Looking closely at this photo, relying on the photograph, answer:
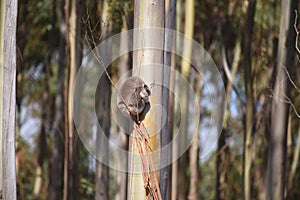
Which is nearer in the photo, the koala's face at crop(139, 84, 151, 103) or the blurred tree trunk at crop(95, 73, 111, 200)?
the koala's face at crop(139, 84, 151, 103)

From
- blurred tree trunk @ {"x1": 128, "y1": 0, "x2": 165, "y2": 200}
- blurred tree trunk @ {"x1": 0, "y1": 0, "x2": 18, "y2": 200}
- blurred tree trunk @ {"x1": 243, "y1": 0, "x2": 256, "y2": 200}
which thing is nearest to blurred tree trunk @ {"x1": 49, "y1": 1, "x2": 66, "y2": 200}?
blurred tree trunk @ {"x1": 243, "y1": 0, "x2": 256, "y2": 200}

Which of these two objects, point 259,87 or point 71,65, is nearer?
point 71,65

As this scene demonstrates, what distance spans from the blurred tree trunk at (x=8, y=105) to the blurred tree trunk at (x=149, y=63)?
42.5 inches

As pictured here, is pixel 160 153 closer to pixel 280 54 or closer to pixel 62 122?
pixel 280 54

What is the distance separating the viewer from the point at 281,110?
8.00 m

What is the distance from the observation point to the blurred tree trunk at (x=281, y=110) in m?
7.98

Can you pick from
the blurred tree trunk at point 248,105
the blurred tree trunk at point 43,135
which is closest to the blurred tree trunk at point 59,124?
the blurred tree trunk at point 43,135

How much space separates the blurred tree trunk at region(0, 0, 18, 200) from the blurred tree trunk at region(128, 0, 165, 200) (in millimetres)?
1081

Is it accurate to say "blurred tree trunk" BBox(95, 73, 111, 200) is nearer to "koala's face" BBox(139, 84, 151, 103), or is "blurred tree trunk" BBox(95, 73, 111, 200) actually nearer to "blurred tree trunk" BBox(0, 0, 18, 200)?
"blurred tree trunk" BBox(0, 0, 18, 200)

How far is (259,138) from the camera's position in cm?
1421

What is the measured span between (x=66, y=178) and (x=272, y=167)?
269 centimetres

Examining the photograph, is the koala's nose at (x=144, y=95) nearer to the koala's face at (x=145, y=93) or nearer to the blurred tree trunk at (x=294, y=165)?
the koala's face at (x=145, y=93)

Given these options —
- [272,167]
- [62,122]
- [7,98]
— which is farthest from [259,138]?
[7,98]

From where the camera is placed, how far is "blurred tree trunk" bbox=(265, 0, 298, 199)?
A: 7980 mm
